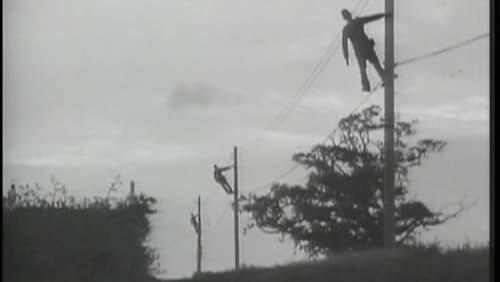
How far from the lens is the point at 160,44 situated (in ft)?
4.00

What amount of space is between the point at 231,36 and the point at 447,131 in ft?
1.27

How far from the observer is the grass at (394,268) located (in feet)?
3.93

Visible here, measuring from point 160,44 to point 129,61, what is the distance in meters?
0.06

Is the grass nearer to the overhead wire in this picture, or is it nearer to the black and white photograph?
the black and white photograph

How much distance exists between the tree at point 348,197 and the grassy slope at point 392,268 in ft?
0.08

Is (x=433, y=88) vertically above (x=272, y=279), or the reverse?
(x=433, y=88)

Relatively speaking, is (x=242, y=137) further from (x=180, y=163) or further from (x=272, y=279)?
(x=272, y=279)

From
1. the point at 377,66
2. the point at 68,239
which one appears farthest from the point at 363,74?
the point at 68,239

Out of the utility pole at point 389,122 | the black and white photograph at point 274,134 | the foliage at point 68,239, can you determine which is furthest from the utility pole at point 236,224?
the utility pole at point 389,122

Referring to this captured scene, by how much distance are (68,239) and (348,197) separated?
1.48 ft

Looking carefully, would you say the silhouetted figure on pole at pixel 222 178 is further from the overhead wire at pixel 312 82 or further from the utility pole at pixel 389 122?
the utility pole at pixel 389 122

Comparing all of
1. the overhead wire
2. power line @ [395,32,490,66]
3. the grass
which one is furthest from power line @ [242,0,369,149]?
the grass

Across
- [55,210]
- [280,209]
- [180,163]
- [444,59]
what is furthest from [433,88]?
[55,210]

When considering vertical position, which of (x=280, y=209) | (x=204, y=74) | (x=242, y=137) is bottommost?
(x=280, y=209)
